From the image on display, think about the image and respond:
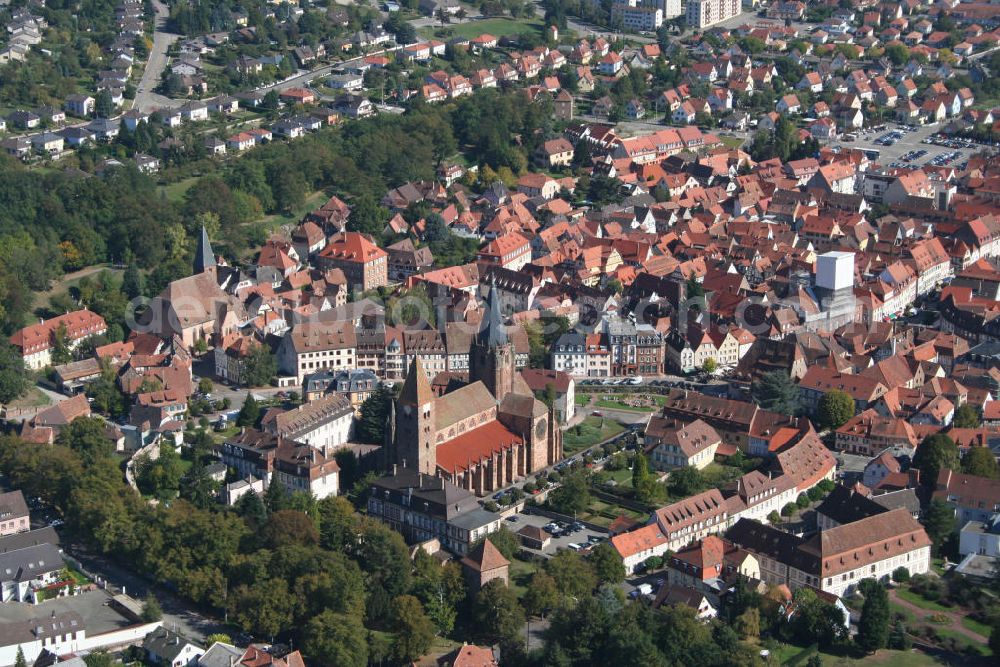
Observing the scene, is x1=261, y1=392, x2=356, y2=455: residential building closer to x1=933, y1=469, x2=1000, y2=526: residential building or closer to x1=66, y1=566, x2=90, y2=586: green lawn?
x1=66, y1=566, x2=90, y2=586: green lawn

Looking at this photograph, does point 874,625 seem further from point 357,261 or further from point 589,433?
point 357,261

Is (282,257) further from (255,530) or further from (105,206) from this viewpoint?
(255,530)

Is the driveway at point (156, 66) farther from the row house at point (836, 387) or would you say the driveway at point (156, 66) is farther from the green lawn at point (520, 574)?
the green lawn at point (520, 574)

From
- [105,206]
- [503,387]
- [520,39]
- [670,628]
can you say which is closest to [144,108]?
[105,206]

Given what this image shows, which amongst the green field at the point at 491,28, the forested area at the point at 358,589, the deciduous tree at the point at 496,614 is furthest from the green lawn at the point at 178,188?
the deciduous tree at the point at 496,614

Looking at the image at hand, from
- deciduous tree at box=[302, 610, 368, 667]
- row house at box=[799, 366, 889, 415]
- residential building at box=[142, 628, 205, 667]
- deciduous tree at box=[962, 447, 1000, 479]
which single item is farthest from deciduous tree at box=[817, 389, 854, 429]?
residential building at box=[142, 628, 205, 667]

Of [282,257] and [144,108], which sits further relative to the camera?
[144,108]
